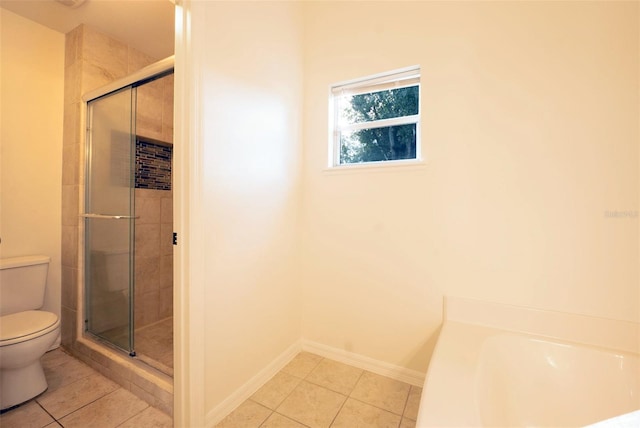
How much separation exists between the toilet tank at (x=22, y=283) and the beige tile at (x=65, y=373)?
0.44 meters

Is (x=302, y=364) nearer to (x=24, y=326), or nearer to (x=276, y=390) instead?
(x=276, y=390)

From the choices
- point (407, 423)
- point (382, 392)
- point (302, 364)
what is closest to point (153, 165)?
point (302, 364)

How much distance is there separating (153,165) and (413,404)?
271 centimetres

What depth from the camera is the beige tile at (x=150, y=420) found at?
4.34 ft

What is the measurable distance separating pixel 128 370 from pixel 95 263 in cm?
88

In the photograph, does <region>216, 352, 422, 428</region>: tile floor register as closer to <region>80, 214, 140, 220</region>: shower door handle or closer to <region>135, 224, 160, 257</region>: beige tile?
<region>80, 214, 140, 220</region>: shower door handle

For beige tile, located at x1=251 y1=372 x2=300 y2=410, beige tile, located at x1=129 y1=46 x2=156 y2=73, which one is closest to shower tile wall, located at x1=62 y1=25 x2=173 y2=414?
beige tile, located at x1=129 y1=46 x2=156 y2=73

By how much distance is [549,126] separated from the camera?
4.46 feet

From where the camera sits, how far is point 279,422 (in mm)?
1355

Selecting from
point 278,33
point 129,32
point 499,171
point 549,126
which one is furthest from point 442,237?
point 129,32

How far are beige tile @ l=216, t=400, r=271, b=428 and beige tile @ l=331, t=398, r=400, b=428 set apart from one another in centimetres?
38

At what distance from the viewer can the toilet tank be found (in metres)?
1.69

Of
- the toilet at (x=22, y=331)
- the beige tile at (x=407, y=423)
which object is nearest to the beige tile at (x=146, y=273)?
the toilet at (x=22, y=331)

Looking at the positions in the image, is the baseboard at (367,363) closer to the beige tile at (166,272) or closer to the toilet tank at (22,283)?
the beige tile at (166,272)
